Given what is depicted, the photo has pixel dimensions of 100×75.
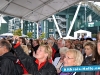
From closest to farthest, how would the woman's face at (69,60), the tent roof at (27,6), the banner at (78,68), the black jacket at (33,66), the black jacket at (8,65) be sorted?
1. the banner at (78,68)
2. the woman's face at (69,60)
3. the black jacket at (33,66)
4. the black jacket at (8,65)
5. the tent roof at (27,6)

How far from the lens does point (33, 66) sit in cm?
416

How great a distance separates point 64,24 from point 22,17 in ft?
216

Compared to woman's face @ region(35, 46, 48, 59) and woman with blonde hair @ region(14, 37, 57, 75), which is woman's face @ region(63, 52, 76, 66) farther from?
woman's face @ region(35, 46, 48, 59)

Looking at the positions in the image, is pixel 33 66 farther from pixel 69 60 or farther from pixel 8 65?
pixel 69 60

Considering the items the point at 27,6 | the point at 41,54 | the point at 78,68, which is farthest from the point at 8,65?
the point at 27,6

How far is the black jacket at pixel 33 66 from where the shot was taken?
4008 mm

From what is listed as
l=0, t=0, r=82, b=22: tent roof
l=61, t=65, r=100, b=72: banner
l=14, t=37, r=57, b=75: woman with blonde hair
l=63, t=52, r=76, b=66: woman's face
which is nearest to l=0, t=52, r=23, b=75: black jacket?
l=14, t=37, r=57, b=75: woman with blonde hair

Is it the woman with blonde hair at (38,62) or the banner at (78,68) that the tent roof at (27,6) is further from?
the banner at (78,68)

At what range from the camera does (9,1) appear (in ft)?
51.3

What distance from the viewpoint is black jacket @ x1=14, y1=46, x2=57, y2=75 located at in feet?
13.1

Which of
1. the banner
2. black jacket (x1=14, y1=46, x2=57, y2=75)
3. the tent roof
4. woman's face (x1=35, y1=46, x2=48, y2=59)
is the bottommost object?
black jacket (x1=14, y1=46, x2=57, y2=75)

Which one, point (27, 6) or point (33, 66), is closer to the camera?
point (33, 66)

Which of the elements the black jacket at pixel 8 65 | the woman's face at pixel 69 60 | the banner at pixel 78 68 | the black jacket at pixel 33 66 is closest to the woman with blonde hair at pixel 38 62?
the black jacket at pixel 33 66

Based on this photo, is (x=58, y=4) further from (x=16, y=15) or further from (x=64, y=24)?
(x=64, y=24)
